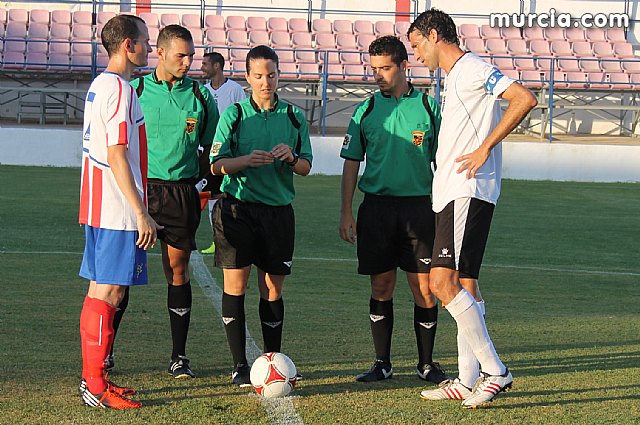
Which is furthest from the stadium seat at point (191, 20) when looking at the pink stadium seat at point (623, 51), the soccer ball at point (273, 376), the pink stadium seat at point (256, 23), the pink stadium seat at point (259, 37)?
the soccer ball at point (273, 376)

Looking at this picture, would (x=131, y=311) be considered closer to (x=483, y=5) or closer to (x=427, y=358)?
(x=427, y=358)

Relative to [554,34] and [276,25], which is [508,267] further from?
[554,34]

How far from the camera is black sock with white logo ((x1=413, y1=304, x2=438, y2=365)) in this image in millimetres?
5531

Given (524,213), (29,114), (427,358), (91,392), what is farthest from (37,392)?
(29,114)

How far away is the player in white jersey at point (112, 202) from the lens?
4688 mm

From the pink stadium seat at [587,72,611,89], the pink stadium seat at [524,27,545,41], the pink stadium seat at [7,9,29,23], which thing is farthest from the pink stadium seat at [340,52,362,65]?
the pink stadium seat at [7,9,29,23]

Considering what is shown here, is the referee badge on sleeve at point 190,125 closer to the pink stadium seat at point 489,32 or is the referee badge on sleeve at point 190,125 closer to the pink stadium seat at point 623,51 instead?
the pink stadium seat at point 489,32

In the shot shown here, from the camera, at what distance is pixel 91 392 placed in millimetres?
4730

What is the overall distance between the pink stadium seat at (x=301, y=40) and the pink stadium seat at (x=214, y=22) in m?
1.88

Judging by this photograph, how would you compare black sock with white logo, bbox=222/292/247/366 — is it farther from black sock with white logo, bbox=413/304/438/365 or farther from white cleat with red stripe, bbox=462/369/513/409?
white cleat with red stripe, bbox=462/369/513/409

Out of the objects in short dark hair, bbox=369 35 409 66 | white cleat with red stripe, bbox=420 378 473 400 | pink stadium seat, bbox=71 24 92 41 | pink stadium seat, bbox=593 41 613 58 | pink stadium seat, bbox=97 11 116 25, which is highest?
pink stadium seat, bbox=97 11 116 25

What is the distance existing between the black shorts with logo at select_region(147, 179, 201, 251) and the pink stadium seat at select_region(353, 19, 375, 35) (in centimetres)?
2036

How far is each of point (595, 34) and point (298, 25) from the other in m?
8.28

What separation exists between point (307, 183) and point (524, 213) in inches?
188
